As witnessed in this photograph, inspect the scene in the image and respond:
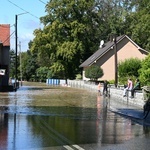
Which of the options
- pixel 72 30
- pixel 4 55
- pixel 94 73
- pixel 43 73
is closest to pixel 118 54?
pixel 94 73

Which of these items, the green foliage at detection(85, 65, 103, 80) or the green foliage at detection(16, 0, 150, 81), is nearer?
the green foliage at detection(85, 65, 103, 80)

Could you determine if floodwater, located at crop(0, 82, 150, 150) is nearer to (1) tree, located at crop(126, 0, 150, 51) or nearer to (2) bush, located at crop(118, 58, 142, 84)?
(2) bush, located at crop(118, 58, 142, 84)

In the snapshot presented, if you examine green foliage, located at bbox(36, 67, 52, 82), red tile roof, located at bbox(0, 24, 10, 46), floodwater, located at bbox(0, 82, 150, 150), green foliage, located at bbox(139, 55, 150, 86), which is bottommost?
floodwater, located at bbox(0, 82, 150, 150)

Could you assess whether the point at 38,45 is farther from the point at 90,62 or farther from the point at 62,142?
the point at 62,142

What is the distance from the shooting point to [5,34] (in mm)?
58000

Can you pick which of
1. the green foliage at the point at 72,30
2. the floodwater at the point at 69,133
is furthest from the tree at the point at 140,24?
the floodwater at the point at 69,133

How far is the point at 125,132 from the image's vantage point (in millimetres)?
13922

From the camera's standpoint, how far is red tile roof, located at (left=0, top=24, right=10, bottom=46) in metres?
56.4

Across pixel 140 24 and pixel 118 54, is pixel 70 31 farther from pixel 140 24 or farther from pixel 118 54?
pixel 140 24

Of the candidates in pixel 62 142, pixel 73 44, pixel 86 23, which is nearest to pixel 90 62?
pixel 73 44

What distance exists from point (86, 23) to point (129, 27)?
→ 893 cm

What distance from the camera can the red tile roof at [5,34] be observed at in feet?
185

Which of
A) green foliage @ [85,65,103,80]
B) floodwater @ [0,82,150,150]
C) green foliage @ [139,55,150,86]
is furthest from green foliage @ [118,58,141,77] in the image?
floodwater @ [0,82,150,150]

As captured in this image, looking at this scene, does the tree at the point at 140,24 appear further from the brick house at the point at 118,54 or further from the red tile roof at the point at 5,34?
the red tile roof at the point at 5,34
